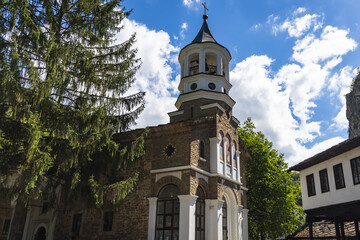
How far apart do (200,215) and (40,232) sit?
1021 centimetres

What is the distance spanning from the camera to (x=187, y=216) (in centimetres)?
1488

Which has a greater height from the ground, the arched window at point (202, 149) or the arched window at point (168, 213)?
the arched window at point (202, 149)

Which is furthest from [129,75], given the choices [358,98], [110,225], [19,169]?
[358,98]

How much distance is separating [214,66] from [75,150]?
13474 mm

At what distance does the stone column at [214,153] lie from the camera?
690 inches

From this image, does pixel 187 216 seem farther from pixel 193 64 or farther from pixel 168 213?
pixel 193 64

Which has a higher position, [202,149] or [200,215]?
[202,149]

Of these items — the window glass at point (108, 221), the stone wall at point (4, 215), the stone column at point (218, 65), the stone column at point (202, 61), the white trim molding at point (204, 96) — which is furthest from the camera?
the stone column at point (218, 65)

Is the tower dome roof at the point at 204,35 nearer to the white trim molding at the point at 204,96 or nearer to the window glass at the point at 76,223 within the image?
the white trim molding at the point at 204,96

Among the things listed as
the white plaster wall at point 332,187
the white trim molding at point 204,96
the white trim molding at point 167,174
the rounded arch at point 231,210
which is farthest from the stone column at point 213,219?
the white trim molding at point 204,96

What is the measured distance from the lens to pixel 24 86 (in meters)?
11.3

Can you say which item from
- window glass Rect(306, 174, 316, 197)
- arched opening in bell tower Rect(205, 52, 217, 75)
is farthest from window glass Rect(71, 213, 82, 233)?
window glass Rect(306, 174, 316, 197)

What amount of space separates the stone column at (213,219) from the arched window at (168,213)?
5.81 ft

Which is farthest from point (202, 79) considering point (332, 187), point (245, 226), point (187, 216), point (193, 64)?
point (332, 187)
